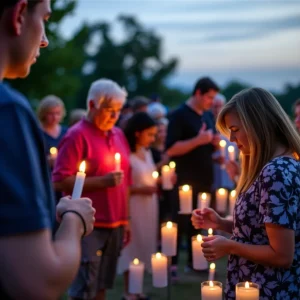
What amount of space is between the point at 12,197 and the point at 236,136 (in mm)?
1765

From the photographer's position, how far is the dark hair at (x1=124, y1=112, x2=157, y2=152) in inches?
246

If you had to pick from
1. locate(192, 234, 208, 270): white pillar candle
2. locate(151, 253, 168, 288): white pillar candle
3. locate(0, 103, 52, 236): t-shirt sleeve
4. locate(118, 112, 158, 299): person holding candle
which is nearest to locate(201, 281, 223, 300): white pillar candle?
locate(192, 234, 208, 270): white pillar candle

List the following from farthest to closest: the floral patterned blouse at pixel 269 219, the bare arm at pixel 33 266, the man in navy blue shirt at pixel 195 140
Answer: the man in navy blue shirt at pixel 195 140 → the floral patterned blouse at pixel 269 219 → the bare arm at pixel 33 266

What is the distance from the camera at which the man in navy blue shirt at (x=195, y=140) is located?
6.90m

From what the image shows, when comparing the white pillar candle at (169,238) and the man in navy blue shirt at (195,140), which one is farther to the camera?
the man in navy blue shirt at (195,140)

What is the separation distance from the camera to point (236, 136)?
3.02m

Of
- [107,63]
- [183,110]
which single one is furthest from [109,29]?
[183,110]

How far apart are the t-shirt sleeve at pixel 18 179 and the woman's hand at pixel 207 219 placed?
190 centimetres

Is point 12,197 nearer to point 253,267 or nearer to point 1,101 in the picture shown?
point 1,101

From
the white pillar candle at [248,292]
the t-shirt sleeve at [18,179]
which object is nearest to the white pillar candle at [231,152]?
the white pillar candle at [248,292]

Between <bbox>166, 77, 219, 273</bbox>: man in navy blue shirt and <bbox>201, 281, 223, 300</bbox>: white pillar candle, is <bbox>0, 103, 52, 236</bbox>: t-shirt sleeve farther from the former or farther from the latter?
<bbox>166, 77, 219, 273</bbox>: man in navy blue shirt

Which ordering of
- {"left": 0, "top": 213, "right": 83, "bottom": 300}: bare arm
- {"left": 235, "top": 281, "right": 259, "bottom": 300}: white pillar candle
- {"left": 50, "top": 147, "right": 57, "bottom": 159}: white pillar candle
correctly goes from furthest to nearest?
{"left": 50, "top": 147, "right": 57, "bottom": 159}: white pillar candle, {"left": 235, "top": 281, "right": 259, "bottom": 300}: white pillar candle, {"left": 0, "top": 213, "right": 83, "bottom": 300}: bare arm

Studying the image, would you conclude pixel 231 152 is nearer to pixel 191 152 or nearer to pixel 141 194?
pixel 141 194

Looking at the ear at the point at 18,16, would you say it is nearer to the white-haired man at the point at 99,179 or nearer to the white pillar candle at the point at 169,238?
the white pillar candle at the point at 169,238
